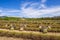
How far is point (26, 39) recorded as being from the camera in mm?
16344

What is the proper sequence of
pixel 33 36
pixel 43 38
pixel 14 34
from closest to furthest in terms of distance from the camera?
pixel 43 38 → pixel 33 36 → pixel 14 34

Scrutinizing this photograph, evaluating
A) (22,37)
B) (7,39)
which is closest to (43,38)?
(22,37)

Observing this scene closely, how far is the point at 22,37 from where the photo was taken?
17.2 metres

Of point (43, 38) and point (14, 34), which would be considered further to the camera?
point (14, 34)

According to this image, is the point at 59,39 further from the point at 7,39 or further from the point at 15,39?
the point at 7,39

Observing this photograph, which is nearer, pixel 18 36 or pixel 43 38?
pixel 43 38

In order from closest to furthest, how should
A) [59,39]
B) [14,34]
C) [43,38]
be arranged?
[59,39]
[43,38]
[14,34]

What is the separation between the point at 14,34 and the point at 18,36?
0.88 meters

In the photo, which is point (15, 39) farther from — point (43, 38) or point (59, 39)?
point (59, 39)

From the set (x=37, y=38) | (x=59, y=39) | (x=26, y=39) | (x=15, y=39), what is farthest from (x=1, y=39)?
(x=59, y=39)

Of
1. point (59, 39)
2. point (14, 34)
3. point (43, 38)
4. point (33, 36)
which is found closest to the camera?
point (59, 39)

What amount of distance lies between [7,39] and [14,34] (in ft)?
5.61

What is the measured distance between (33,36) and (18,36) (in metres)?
2.13

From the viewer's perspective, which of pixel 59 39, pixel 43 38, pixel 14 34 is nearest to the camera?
pixel 59 39
